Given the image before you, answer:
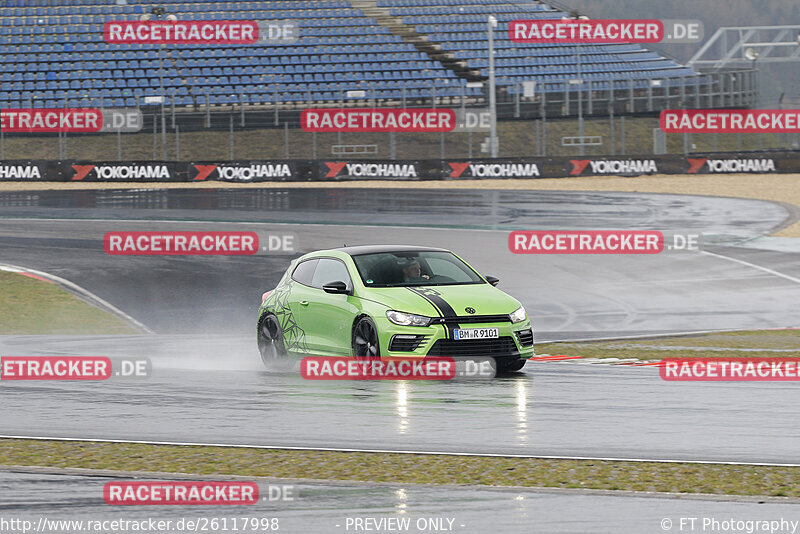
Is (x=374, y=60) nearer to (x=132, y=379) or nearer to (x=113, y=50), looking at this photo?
(x=113, y=50)

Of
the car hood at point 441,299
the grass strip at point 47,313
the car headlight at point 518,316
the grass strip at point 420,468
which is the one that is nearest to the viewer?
the grass strip at point 420,468

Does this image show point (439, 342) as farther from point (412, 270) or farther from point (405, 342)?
point (412, 270)

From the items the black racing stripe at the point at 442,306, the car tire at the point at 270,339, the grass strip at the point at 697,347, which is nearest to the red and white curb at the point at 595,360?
the grass strip at the point at 697,347

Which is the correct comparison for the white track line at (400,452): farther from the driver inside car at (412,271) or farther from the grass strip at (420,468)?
the driver inside car at (412,271)

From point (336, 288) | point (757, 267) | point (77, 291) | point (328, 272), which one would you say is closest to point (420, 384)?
point (336, 288)

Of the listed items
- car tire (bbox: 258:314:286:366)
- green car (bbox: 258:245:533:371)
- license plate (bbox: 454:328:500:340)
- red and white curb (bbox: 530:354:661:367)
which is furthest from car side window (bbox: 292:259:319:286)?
red and white curb (bbox: 530:354:661:367)

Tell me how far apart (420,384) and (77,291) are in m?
13.1

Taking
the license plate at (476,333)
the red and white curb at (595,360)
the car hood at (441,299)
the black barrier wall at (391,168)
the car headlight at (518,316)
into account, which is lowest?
the red and white curb at (595,360)

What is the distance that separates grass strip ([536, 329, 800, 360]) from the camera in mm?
14922

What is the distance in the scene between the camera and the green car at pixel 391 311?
40.0 feet

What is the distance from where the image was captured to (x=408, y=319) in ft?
39.9

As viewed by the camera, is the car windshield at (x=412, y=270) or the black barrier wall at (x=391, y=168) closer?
the car windshield at (x=412, y=270)

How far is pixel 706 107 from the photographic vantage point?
57.0 m

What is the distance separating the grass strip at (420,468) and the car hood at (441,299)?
384cm
